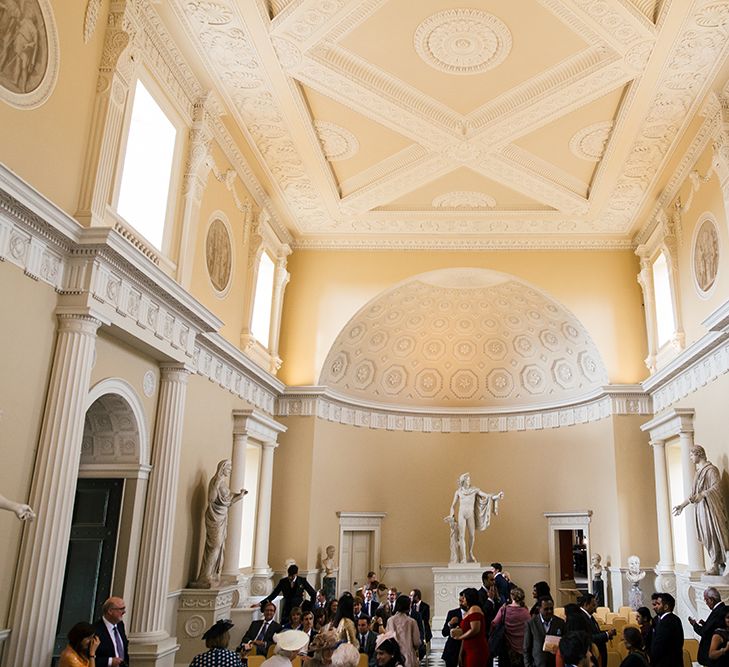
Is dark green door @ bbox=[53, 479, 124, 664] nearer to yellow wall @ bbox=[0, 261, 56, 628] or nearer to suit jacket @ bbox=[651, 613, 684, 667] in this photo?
yellow wall @ bbox=[0, 261, 56, 628]

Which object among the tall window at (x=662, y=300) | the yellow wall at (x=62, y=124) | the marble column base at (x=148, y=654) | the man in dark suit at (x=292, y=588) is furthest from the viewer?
the tall window at (x=662, y=300)

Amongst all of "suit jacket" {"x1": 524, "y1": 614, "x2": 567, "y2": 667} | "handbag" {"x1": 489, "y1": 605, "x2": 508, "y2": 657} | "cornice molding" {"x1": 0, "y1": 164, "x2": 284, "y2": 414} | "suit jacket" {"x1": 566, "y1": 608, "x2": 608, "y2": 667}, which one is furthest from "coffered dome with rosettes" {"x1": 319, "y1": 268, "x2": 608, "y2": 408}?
"suit jacket" {"x1": 524, "y1": 614, "x2": 567, "y2": 667}

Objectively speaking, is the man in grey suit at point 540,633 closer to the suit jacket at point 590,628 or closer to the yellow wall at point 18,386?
the suit jacket at point 590,628

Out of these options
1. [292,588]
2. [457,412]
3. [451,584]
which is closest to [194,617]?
[292,588]

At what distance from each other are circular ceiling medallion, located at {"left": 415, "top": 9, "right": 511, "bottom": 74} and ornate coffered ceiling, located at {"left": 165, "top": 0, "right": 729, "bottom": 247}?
0.03 meters

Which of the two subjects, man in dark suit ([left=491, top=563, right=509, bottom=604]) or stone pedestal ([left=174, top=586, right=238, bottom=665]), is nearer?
stone pedestal ([left=174, top=586, right=238, bottom=665])

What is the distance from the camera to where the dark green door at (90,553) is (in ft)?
30.9

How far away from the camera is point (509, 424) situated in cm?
2019

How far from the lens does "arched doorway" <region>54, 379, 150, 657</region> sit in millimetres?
9500

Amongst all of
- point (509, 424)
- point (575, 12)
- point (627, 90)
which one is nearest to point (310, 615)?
point (575, 12)

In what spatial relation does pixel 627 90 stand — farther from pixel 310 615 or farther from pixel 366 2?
pixel 310 615

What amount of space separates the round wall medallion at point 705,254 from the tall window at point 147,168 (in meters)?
9.86

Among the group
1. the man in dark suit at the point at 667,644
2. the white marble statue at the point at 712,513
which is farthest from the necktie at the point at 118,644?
the white marble statue at the point at 712,513

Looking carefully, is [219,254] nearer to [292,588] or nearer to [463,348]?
[292,588]
